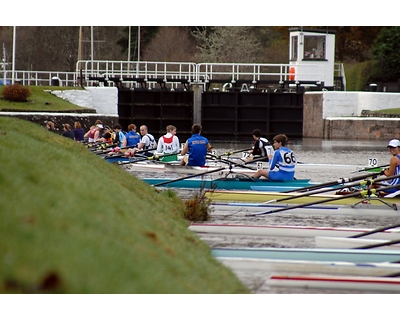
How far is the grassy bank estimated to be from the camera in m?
35.1

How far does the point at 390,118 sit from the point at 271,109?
6221mm

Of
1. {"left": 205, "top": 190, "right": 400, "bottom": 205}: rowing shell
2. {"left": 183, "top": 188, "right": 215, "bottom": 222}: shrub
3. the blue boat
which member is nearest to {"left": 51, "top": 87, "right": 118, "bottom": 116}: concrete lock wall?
the blue boat

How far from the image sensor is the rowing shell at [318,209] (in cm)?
1342

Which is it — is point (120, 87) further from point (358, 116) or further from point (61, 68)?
point (61, 68)

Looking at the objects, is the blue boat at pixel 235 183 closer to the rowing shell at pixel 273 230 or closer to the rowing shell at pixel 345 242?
the rowing shell at pixel 273 230

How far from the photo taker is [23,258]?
16.2ft

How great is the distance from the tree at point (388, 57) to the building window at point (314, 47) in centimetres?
876

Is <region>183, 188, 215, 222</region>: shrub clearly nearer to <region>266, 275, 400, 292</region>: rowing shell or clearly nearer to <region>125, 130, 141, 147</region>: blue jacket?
<region>266, 275, 400, 292</region>: rowing shell

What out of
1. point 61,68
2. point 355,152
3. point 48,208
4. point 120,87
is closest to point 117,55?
point 61,68

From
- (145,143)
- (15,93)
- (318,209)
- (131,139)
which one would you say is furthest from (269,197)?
(15,93)

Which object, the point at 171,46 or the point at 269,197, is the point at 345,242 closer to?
the point at 269,197

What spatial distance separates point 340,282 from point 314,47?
127ft

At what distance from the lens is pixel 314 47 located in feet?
149

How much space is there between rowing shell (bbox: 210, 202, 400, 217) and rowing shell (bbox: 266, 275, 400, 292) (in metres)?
5.11
